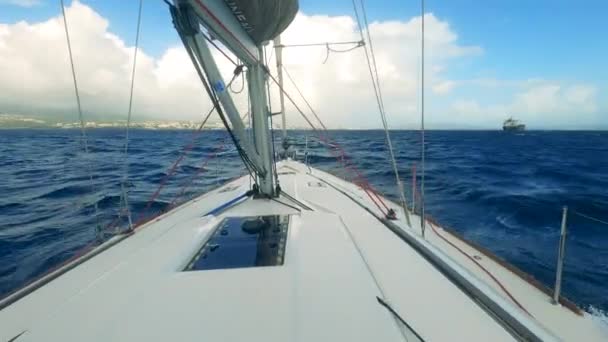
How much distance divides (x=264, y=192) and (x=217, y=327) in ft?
7.86

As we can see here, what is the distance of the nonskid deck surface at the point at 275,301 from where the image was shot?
133 cm

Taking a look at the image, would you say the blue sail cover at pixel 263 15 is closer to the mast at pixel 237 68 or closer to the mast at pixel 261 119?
the mast at pixel 237 68

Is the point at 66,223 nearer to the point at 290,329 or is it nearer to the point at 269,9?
the point at 269,9

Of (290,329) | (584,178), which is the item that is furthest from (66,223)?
(584,178)

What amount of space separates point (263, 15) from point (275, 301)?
2.71 m

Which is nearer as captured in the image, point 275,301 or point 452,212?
point 275,301

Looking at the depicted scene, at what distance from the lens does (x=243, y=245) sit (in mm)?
2293

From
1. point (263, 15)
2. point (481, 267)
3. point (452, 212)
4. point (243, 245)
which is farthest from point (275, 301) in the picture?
point (452, 212)

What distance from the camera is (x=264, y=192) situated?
12.1 ft

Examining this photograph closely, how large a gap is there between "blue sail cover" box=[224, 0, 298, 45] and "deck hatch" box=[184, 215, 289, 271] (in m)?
1.98

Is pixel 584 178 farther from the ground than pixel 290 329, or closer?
closer

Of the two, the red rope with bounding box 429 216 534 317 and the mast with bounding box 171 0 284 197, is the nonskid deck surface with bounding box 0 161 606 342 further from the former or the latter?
the mast with bounding box 171 0 284 197

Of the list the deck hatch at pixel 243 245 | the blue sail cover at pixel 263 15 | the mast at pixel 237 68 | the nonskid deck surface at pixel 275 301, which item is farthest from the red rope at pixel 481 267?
the blue sail cover at pixel 263 15

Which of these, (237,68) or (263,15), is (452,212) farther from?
(263,15)
